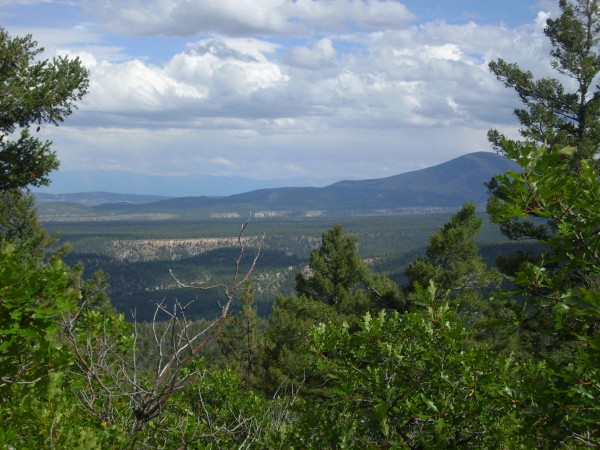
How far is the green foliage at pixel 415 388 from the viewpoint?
4004 mm

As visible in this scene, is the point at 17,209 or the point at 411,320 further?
the point at 17,209

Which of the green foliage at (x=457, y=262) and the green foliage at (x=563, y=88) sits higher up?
the green foliage at (x=563, y=88)

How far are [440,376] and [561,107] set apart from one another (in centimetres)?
1568

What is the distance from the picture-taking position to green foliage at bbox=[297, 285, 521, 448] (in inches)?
158

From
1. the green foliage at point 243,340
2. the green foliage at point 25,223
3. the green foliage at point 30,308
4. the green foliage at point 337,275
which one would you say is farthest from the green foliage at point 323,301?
the green foliage at point 30,308

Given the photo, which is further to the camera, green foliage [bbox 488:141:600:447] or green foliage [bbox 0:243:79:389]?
green foliage [bbox 488:141:600:447]

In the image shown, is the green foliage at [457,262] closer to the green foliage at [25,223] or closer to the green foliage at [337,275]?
the green foliage at [337,275]

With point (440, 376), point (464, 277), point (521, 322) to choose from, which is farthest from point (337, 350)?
point (464, 277)

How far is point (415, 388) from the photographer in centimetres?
422

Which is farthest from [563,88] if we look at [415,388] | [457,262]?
[415,388]

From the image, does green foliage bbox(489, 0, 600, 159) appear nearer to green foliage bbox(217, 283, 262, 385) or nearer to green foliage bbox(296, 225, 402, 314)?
green foliage bbox(296, 225, 402, 314)

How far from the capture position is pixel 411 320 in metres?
4.71

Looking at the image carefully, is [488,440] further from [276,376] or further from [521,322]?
[276,376]

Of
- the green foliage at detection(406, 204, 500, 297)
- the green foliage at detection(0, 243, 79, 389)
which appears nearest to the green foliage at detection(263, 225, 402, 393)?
the green foliage at detection(406, 204, 500, 297)
